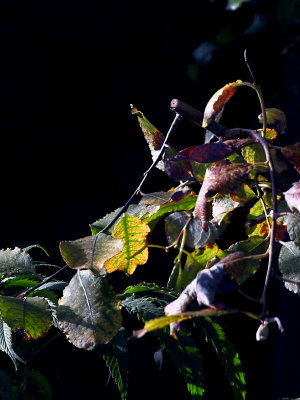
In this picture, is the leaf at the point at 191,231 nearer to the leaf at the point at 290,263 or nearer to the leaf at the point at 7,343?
the leaf at the point at 290,263

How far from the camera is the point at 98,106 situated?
2068 millimetres

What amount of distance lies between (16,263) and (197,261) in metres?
0.21

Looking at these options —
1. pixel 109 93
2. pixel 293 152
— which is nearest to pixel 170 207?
pixel 293 152

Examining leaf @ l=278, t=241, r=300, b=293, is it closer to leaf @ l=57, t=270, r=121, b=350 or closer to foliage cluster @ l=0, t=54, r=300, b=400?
foliage cluster @ l=0, t=54, r=300, b=400

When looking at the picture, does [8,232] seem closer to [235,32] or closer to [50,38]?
[50,38]

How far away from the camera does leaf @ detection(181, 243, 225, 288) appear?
50cm

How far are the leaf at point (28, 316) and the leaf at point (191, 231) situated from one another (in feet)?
0.47

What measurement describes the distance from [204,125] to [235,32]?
1796 mm

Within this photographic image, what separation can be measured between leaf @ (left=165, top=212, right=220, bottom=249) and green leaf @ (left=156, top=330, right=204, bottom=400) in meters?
0.12

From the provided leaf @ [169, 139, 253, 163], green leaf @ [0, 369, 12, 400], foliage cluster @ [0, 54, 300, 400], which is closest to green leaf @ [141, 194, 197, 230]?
foliage cluster @ [0, 54, 300, 400]

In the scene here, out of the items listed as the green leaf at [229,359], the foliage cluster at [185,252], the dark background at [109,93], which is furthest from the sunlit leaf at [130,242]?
the dark background at [109,93]

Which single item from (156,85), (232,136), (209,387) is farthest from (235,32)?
(232,136)

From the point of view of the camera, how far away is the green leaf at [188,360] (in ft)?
1.60

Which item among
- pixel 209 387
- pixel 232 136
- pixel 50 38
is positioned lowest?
pixel 209 387
